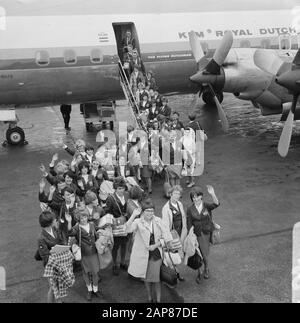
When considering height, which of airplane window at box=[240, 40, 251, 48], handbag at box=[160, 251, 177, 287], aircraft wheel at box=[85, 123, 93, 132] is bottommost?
aircraft wheel at box=[85, 123, 93, 132]

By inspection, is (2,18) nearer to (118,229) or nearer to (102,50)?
(102,50)

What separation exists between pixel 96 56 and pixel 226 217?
9364 millimetres

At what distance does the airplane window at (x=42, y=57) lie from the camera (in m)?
16.5

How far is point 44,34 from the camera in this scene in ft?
54.4

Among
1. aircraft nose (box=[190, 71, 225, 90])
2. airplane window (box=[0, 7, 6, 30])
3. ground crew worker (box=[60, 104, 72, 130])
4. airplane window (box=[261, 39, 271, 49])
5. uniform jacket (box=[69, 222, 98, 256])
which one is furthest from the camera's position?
ground crew worker (box=[60, 104, 72, 130])

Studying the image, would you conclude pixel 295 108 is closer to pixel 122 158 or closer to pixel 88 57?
pixel 122 158

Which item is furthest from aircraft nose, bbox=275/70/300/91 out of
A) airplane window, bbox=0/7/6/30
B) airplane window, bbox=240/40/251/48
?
airplane window, bbox=0/7/6/30

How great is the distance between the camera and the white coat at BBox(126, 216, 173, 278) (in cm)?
696

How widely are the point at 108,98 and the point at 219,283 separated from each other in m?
11.8

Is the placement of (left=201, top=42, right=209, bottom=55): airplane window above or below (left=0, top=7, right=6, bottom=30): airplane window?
below

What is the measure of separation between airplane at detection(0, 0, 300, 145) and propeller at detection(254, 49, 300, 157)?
1.15 meters

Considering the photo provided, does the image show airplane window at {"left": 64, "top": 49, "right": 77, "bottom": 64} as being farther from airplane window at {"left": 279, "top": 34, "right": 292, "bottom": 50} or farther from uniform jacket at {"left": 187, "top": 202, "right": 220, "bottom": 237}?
uniform jacket at {"left": 187, "top": 202, "right": 220, "bottom": 237}

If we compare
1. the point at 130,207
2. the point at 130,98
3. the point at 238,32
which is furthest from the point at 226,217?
the point at 238,32

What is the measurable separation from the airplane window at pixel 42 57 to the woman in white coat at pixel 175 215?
10709 mm
